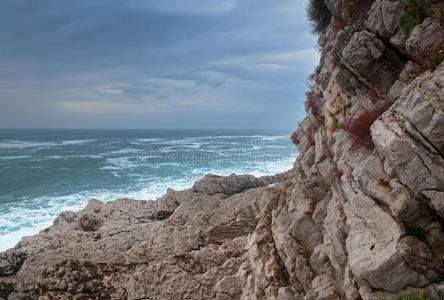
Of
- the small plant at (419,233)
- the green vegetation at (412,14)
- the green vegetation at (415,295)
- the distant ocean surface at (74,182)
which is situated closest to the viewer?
the green vegetation at (415,295)

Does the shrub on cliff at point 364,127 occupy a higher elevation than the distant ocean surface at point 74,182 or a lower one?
higher

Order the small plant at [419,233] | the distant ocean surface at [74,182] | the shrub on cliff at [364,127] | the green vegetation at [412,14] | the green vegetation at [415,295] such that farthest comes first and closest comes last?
the distant ocean surface at [74,182] < the green vegetation at [412,14] < the shrub on cliff at [364,127] < the small plant at [419,233] < the green vegetation at [415,295]

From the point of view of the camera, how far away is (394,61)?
7.09 meters

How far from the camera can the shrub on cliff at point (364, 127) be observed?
600cm

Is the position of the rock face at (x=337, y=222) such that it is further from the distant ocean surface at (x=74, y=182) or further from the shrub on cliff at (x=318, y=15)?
the distant ocean surface at (x=74, y=182)

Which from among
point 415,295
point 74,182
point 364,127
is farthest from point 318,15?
point 74,182

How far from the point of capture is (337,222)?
5859 millimetres

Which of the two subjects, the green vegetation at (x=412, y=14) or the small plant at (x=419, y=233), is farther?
the green vegetation at (x=412, y=14)

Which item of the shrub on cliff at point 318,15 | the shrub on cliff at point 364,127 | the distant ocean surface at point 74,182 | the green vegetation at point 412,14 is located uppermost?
the shrub on cliff at point 318,15

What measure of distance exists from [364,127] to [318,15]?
7148 millimetres

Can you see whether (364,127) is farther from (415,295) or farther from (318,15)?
(318,15)

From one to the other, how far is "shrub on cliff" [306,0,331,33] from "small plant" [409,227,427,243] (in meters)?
9.27

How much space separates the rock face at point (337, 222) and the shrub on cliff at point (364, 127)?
0.53ft

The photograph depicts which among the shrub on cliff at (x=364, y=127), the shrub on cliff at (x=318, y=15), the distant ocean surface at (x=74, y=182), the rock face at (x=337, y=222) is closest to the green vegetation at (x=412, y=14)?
the rock face at (x=337, y=222)
